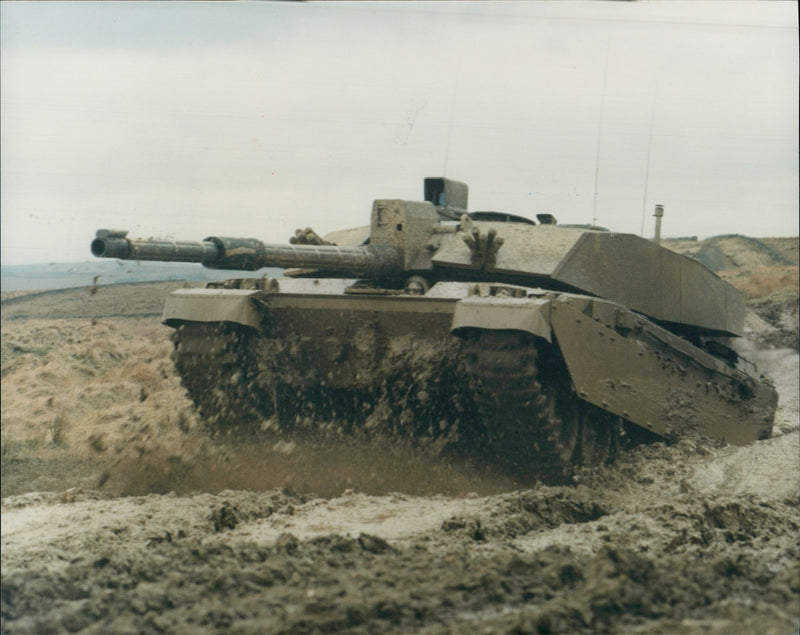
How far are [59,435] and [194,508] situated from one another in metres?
2.95

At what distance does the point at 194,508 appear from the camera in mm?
6398

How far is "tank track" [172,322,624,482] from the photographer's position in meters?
6.93

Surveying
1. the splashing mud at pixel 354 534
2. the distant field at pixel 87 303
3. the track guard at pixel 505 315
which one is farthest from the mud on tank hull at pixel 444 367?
the distant field at pixel 87 303

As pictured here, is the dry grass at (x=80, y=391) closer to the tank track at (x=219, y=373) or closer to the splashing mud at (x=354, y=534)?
the splashing mud at (x=354, y=534)

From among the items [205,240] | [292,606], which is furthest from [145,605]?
[205,240]

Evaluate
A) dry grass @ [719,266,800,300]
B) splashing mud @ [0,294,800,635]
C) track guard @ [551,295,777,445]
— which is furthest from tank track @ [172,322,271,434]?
dry grass @ [719,266,800,300]

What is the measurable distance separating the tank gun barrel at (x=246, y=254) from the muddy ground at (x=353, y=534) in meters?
1.37

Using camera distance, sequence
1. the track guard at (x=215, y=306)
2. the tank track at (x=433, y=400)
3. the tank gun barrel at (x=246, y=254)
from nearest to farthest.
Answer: the tank gun barrel at (x=246, y=254)
the tank track at (x=433, y=400)
the track guard at (x=215, y=306)

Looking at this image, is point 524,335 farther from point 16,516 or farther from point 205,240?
point 16,516

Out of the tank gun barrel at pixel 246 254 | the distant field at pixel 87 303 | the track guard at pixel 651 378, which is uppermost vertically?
the tank gun barrel at pixel 246 254

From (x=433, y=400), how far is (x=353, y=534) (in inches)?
74.7

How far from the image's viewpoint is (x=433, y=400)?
7.52 metres

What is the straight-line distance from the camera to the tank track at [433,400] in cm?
693

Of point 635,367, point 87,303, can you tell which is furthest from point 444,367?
point 87,303
